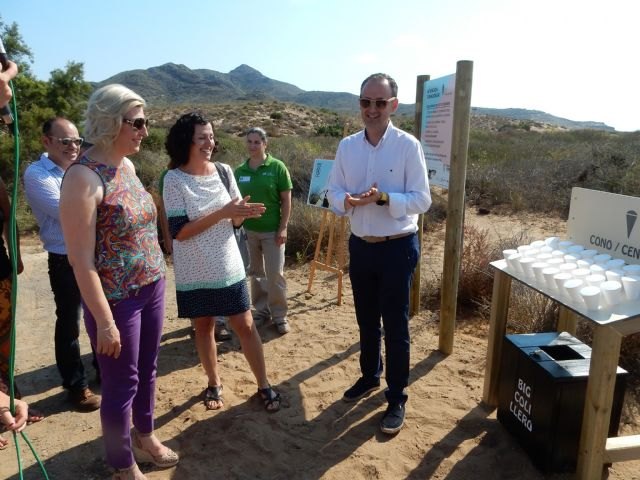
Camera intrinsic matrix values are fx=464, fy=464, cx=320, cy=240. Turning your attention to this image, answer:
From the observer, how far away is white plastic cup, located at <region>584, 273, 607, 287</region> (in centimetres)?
227

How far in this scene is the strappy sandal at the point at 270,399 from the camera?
319 centimetres

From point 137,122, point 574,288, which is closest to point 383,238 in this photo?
point 574,288

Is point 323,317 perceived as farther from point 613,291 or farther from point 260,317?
point 613,291

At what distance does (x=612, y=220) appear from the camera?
8.70ft

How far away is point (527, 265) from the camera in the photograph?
2.67 meters

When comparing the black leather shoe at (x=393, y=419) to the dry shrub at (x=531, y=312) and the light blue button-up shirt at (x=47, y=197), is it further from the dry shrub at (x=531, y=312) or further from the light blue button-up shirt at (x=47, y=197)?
the light blue button-up shirt at (x=47, y=197)

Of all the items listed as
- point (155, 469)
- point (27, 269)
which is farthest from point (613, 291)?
point (27, 269)

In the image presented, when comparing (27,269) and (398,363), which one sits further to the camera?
(27,269)

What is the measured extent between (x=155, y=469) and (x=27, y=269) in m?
5.15

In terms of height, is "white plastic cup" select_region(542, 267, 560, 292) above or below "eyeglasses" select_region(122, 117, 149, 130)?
below

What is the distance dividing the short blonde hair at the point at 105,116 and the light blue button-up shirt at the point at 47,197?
3.89 feet

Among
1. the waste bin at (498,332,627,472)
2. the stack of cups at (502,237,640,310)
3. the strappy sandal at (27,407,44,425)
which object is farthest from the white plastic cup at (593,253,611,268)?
the strappy sandal at (27,407,44,425)

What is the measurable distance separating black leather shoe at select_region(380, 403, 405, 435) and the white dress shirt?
1.13 meters

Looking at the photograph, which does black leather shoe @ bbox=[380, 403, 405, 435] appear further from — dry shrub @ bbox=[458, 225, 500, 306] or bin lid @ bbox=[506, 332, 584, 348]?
dry shrub @ bbox=[458, 225, 500, 306]
